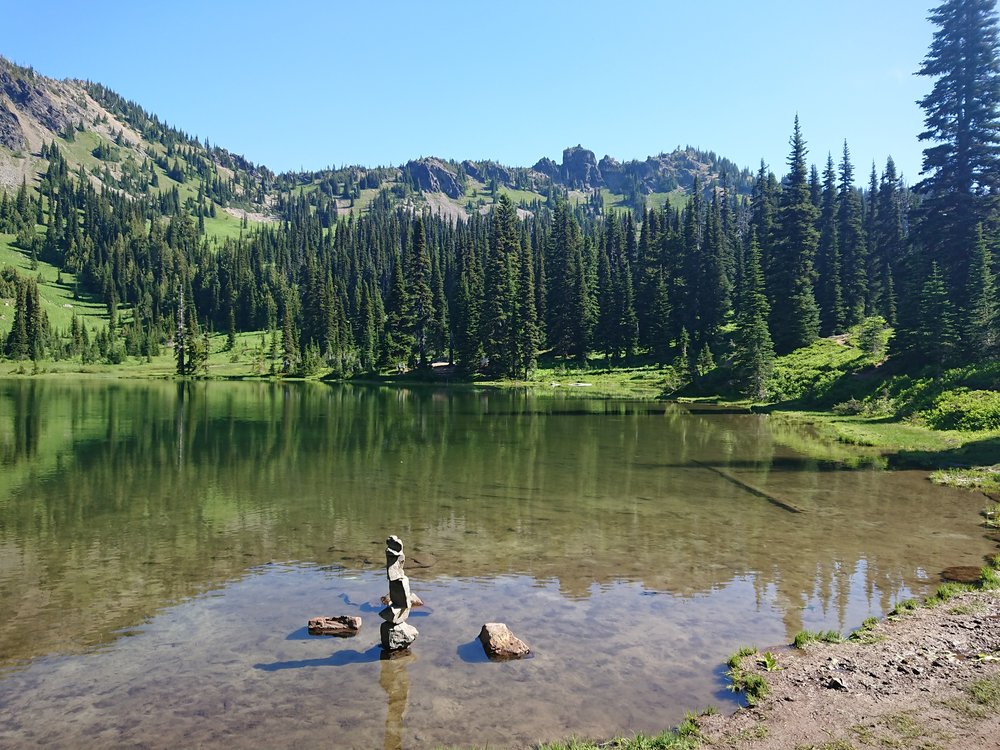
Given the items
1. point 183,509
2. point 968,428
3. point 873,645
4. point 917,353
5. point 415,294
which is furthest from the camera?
point 415,294

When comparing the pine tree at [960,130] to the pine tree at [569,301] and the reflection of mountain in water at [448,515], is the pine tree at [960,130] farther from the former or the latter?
the pine tree at [569,301]

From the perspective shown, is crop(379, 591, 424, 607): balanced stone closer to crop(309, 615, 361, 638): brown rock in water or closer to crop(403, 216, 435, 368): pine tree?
crop(309, 615, 361, 638): brown rock in water

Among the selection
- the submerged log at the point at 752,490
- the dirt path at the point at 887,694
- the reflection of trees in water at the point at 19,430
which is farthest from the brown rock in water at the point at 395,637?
the reflection of trees in water at the point at 19,430

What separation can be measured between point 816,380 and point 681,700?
56277mm

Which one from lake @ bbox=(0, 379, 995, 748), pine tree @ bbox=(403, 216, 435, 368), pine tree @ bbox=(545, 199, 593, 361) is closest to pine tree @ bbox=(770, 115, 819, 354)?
pine tree @ bbox=(545, 199, 593, 361)

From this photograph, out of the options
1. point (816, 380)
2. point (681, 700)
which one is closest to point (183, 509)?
point (681, 700)

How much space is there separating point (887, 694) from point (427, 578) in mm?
9821

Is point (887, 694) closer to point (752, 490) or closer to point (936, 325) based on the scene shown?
point (752, 490)

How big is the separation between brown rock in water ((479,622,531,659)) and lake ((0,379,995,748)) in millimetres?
239

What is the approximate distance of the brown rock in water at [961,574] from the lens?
15336 millimetres

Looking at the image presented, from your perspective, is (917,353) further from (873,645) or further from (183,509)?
(183,509)

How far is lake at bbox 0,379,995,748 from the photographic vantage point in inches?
388

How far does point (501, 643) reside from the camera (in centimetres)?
1167

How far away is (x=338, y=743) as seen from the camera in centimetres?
892
